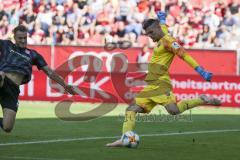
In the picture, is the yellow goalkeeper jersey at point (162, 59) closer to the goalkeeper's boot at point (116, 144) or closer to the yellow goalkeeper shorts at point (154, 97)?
the yellow goalkeeper shorts at point (154, 97)

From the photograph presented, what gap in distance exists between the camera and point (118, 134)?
1670 centimetres

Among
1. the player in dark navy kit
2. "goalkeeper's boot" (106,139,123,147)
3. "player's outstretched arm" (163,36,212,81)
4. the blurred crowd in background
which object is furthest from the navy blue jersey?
the blurred crowd in background

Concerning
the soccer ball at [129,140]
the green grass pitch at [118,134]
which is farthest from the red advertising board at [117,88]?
the soccer ball at [129,140]

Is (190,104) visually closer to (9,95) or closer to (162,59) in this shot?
(162,59)

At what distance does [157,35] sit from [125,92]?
1267 centimetres

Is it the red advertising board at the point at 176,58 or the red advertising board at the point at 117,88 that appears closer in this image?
the red advertising board at the point at 117,88

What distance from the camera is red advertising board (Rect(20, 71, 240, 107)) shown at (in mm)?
26031

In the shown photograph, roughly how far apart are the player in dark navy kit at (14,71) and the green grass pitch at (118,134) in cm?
64

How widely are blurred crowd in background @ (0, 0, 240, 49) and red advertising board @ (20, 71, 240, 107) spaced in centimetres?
246

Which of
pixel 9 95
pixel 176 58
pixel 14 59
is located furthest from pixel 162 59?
pixel 176 58

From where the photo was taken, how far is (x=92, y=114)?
22609 millimetres

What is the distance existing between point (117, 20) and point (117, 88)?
490 centimetres

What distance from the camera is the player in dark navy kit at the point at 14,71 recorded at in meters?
13.4

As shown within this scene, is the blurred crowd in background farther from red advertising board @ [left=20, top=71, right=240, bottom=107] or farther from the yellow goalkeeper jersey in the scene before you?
the yellow goalkeeper jersey
